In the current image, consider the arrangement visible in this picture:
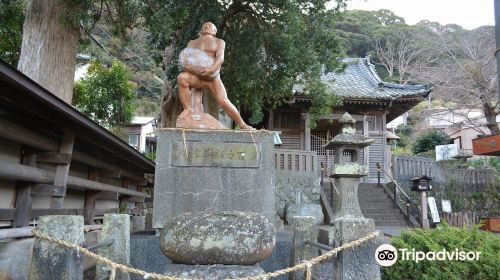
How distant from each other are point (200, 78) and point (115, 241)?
3.30 meters

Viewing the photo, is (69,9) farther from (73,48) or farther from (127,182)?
(127,182)

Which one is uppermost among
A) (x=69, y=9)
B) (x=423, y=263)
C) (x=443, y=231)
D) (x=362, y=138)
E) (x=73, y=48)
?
(x=69, y=9)

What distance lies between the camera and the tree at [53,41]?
7703 mm

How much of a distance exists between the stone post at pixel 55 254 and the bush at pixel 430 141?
2882 centimetres

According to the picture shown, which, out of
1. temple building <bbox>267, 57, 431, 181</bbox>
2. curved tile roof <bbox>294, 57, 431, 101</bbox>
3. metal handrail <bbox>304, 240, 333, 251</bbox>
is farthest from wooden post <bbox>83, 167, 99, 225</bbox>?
temple building <bbox>267, 57, 431, 181</bbox>

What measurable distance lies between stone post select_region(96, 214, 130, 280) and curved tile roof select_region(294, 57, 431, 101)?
42.0 ft

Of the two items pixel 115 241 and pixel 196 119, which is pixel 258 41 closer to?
pixel 196 119

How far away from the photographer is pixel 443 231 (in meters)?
4.13

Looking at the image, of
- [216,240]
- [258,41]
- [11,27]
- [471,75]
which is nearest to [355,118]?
[471,75]

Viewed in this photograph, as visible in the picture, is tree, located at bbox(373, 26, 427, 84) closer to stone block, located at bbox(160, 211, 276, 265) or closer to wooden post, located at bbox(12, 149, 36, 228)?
wooden post, located at bbox(12, 149, 36, 228)

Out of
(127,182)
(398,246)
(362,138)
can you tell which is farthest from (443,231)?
(127,182)

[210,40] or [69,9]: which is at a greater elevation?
[69,9]

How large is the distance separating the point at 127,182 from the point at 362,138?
6.89 metres

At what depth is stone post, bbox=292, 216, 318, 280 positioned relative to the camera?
4.23 m
